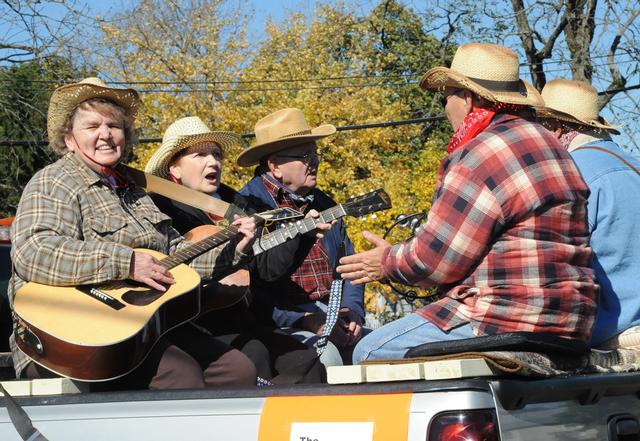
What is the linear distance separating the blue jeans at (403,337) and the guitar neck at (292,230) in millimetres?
1278

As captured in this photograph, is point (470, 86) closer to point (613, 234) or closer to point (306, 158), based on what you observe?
point (613, 234)

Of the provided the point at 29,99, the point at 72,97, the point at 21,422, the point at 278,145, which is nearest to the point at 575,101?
the point at 278,145

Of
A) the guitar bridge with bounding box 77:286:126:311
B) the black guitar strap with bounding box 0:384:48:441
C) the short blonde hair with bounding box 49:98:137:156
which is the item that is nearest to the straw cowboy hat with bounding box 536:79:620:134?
the short blonde hair with bounding box 49:98:137:156

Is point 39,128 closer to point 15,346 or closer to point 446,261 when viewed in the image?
point 15,346

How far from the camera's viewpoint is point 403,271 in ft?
12.2

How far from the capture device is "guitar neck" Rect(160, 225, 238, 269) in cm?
438

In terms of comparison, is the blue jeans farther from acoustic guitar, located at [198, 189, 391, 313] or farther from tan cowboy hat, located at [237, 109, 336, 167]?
tan cowboy hat, located at [237, 109, 336, 167]

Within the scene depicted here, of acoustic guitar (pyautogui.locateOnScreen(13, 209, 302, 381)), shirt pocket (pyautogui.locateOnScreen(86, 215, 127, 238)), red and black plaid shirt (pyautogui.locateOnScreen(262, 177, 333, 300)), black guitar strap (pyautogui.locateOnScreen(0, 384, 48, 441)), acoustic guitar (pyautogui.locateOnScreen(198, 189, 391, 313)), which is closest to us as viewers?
black guitar strap (pyautogui.locateOnScreen(0, 384, 48, 441))

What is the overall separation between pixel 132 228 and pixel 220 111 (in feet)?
57.1

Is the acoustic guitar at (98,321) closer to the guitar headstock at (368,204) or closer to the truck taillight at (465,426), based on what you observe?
the guitar headstock at (368,204)

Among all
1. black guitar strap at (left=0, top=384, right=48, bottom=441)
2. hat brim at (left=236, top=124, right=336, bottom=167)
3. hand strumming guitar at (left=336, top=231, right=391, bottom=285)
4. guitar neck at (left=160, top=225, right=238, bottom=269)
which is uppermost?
hat brim at (left=236, top=124, right=336, bottom=167)

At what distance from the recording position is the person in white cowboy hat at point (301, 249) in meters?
5.37

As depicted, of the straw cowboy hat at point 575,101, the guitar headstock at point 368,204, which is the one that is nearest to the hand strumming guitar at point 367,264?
the guitar headstock at point 368,204

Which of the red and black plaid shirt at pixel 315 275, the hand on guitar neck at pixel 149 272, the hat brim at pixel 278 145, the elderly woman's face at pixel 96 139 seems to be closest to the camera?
the hand on guitar neck at pixel 149 272
